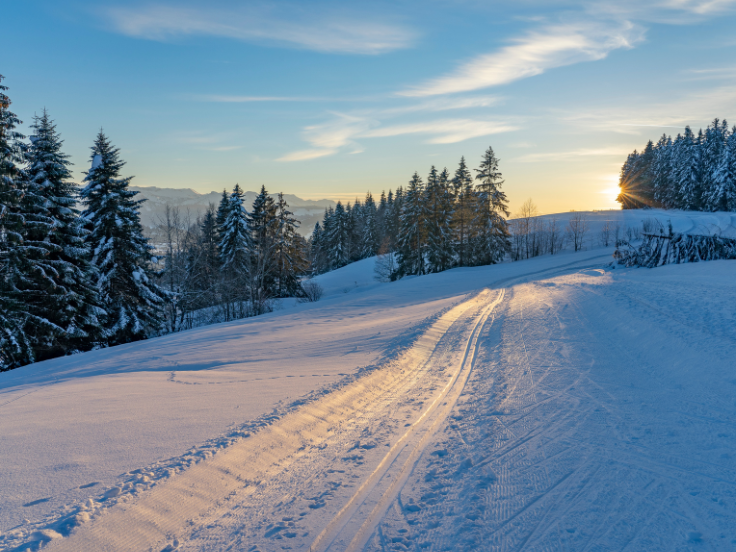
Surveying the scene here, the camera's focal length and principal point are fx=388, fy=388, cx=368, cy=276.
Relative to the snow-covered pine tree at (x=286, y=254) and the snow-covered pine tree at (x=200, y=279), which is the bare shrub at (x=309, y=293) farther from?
the snow-covered pine tree at (x=200, y=279)

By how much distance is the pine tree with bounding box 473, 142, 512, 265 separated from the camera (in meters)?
42.2

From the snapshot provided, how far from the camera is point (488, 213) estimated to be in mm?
42062

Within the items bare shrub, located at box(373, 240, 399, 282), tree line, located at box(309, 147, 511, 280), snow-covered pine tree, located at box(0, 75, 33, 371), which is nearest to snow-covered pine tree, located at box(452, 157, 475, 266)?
tree line, located at box(309, 147, 511, 280)

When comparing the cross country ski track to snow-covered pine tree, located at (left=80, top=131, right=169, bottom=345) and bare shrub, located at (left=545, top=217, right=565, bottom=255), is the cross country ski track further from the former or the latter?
bare shrub, located at (left=545, top=217, right=565, bottom=255)

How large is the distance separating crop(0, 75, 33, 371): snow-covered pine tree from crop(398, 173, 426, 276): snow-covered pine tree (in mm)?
30880

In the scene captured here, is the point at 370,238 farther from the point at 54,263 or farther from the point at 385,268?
the point at 54,263

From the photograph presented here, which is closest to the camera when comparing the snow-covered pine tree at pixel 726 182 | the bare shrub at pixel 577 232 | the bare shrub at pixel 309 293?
the bare shrub at pixel 309 293

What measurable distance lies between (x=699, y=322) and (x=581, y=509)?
8904 millimetres

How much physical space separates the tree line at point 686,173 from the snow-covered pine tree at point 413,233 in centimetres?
4438

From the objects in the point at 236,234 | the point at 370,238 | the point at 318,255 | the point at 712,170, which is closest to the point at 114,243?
the point at 236,234

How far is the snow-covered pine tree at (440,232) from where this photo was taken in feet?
130

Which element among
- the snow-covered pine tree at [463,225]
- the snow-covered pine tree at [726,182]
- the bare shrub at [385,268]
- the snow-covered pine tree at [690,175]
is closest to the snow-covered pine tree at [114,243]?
the bare shrub at [385,268]

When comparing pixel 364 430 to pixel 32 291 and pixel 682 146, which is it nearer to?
pixel 32 291

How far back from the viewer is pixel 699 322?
959 centimetres
